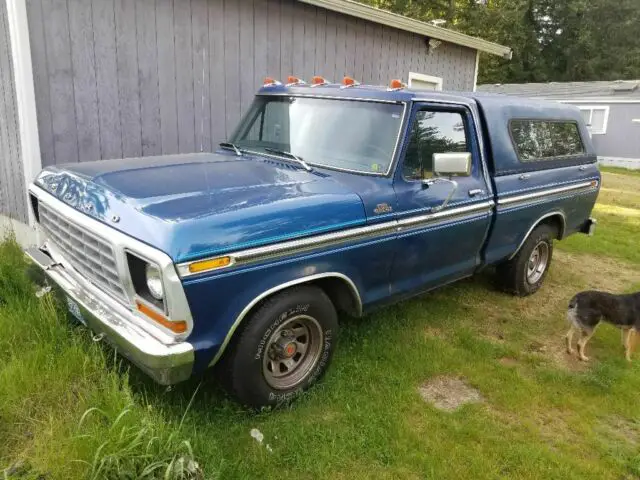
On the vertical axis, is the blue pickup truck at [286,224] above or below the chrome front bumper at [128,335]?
above

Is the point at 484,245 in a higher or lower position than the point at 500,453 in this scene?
higher

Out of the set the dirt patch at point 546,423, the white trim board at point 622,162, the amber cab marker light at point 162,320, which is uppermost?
the amber cab marker light at point 162,320

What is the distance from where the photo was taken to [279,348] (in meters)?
3.44

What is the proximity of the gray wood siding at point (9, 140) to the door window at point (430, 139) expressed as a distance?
4.36m

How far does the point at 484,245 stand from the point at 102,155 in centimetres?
433

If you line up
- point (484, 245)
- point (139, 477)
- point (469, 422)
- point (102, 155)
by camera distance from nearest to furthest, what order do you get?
point (139, 477) → point (469, 422) → point (484, 245) → point (102, 155)

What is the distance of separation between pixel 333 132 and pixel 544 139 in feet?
8.70

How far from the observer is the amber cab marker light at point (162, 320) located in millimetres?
2779

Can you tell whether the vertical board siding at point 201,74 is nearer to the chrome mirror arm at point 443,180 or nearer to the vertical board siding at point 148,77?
the vertical board siding at point 148,77

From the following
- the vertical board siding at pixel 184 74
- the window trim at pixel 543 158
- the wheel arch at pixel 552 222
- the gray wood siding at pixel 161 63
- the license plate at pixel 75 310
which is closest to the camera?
the license plate at pixel 75 310

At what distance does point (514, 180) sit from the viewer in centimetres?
499

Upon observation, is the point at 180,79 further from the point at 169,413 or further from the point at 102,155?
the point at 169,413

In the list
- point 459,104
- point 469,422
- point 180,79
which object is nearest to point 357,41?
point 180,79

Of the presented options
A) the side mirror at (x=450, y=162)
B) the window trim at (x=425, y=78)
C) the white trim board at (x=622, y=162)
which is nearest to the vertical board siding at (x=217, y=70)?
the side mirror at (x=450, y=162)
